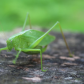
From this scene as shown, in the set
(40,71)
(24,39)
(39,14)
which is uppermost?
(39,14)

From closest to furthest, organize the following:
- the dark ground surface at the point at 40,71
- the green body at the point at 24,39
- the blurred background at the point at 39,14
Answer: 1. the dark ground surface at the point at 40,71
2. the green body at the point at 24,39
3. the blurred background at the point at 39,14

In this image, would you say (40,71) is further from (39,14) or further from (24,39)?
(39,14)

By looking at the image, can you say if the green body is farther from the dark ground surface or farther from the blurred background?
the blurred background

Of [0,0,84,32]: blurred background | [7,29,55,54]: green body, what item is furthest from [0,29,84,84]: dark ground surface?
[0,0,84,32]: blurred background


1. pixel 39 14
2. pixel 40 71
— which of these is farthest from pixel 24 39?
pixel 39 14

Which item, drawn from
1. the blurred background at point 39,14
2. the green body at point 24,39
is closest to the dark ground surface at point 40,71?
the green body at point 24,39

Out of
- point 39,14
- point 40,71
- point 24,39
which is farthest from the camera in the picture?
point 39,14

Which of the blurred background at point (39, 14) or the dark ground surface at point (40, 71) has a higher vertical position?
the blurred background at point (39, 14)

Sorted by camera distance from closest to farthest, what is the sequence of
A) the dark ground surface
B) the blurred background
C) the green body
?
the dark ground surface → the green body → the blurred background

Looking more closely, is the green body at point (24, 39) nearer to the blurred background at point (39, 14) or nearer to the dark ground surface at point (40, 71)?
the dark ground surface at point (40, 71)
